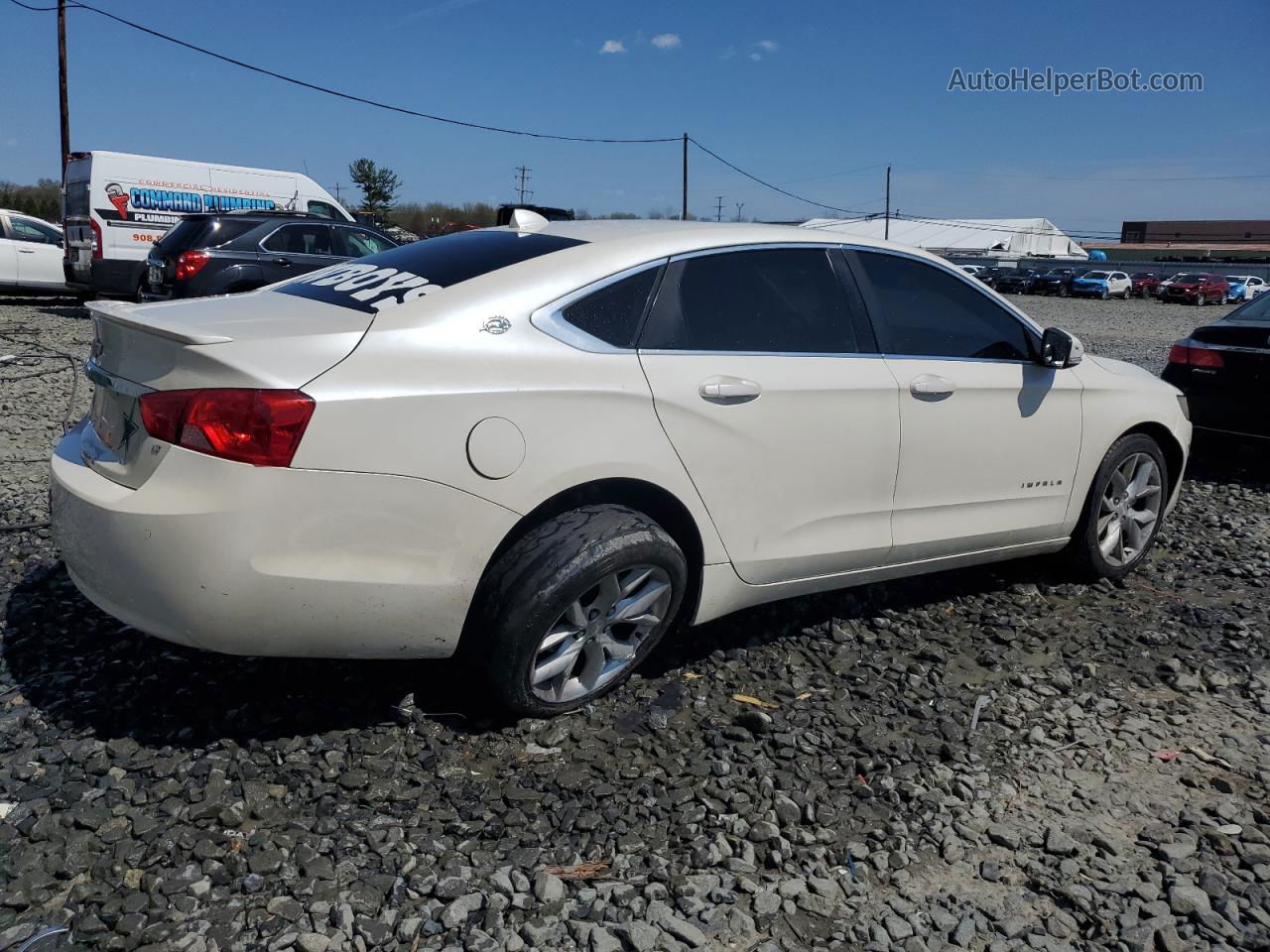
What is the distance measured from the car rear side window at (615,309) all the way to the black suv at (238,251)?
9.17 meters

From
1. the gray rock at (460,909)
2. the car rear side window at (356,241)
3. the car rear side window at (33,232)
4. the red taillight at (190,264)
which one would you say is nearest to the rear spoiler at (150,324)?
the gray rock at (460,909)

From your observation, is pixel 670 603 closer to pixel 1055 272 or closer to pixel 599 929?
pixel 599 929

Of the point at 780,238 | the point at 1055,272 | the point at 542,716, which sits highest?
the point at 1055,272

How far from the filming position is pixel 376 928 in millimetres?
2277

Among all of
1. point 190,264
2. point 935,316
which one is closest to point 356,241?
point 190,264

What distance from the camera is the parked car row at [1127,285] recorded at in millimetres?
45625

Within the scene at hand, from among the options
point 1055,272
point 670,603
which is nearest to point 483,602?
point 670,603

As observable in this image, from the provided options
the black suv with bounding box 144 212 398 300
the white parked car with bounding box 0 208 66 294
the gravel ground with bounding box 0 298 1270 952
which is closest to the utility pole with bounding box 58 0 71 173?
A: the white parked car with bounding box 0 208 66 294

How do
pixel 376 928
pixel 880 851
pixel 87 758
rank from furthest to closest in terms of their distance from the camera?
pixel 87 758 → pixel 880 851 → pixel 376 928

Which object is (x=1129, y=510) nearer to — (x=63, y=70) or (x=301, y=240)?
(x=301, y=240)

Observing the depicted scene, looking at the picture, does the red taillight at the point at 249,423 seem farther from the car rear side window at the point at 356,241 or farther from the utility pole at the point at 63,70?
the utility pole at the point at 63,70

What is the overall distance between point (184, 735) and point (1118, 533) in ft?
13.2

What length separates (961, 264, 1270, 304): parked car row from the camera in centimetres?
4562

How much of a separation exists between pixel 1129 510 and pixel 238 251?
10.2m
